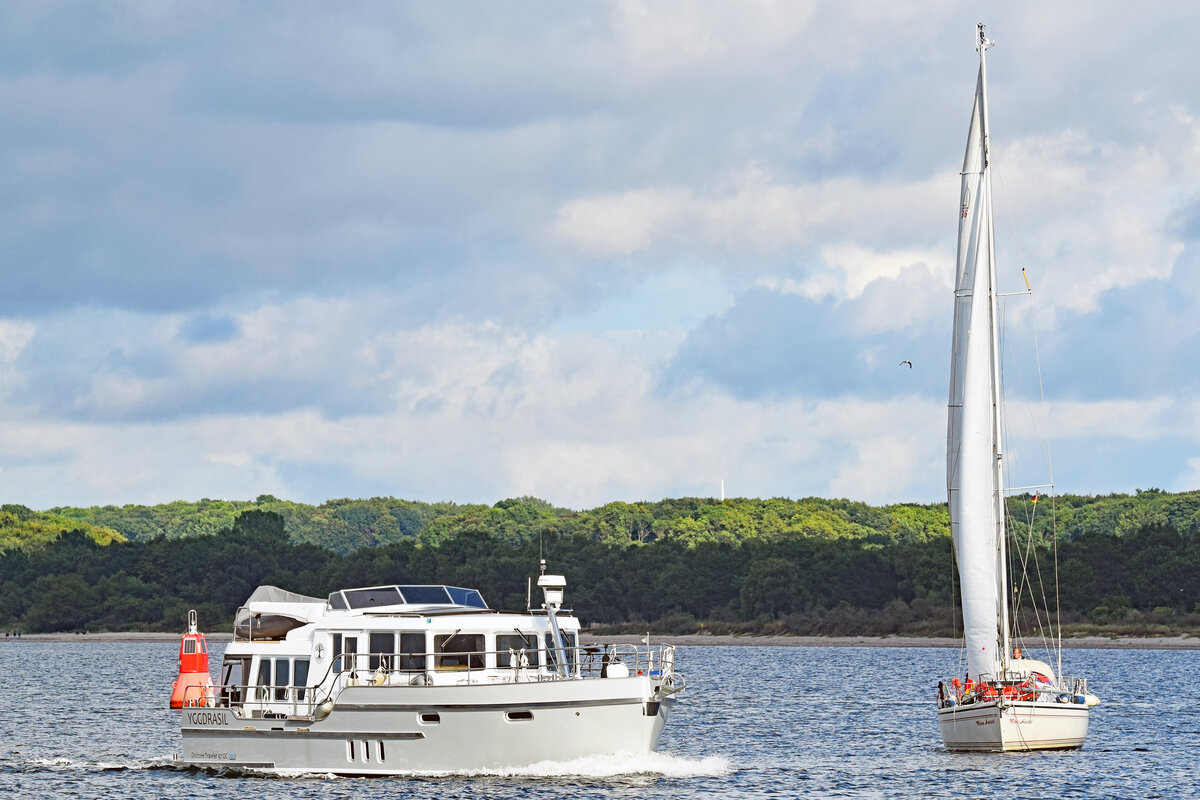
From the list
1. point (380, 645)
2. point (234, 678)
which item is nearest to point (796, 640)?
point (234, 678)

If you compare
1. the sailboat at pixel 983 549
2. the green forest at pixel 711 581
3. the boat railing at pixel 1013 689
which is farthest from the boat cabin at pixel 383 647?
the green forest at pixel 711 581

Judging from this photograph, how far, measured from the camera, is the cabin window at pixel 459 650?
136 ft

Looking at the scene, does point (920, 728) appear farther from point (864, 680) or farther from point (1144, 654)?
point (1144, 654)

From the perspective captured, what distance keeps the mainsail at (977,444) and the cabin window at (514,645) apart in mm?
14620

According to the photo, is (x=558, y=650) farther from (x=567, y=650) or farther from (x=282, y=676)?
(x=282, y=676)

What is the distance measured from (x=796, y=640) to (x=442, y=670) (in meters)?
130

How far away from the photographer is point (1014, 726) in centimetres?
4716

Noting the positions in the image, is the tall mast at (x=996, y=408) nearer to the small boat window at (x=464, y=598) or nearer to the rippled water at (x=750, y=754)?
the rippled water at (x=750, y=754)

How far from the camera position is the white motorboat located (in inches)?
1553

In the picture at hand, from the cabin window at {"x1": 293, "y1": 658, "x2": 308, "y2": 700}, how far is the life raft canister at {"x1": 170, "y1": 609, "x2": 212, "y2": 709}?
9.07ft

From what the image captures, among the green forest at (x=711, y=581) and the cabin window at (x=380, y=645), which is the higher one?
the green forest at (x=711, y=581)

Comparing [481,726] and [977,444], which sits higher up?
[977,444]

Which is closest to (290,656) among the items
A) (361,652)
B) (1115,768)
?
(361,652)

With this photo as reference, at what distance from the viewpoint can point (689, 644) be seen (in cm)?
17575
